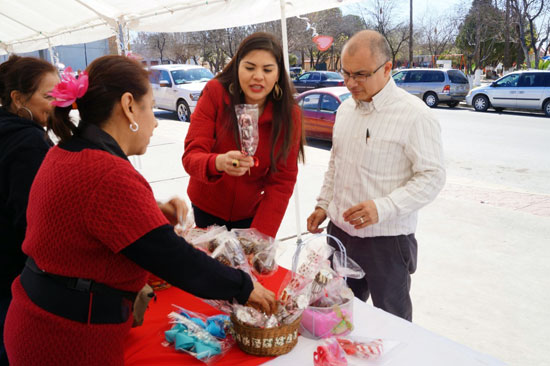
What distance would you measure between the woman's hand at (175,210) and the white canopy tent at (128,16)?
169 centimetres

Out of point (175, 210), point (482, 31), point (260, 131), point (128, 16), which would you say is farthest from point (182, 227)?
point (482, 31)

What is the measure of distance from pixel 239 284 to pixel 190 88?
13.6 meters

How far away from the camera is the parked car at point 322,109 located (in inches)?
415

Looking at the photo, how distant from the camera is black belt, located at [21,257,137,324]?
1215 mm

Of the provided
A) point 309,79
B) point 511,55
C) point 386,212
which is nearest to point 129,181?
point 386,212

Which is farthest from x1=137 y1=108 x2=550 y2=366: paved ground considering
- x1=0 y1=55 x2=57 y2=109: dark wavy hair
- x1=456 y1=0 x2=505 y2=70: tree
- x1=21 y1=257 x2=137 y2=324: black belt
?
x1=456 y1=0 x2=505 y2=70: tree

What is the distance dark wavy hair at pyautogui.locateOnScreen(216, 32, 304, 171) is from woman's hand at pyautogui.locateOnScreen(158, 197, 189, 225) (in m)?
0.56

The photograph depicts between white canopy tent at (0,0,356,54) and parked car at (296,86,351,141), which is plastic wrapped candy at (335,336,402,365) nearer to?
white canopy tent at (0,0,356,54)

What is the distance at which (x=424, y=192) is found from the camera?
6.88 ft

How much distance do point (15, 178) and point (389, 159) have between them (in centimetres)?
174

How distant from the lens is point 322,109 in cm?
1082

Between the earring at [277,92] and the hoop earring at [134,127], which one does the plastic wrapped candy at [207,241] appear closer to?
the hoop earring at [134,127]

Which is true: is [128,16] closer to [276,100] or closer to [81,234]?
[276,100]

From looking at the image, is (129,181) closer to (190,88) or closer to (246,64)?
(246,64)
